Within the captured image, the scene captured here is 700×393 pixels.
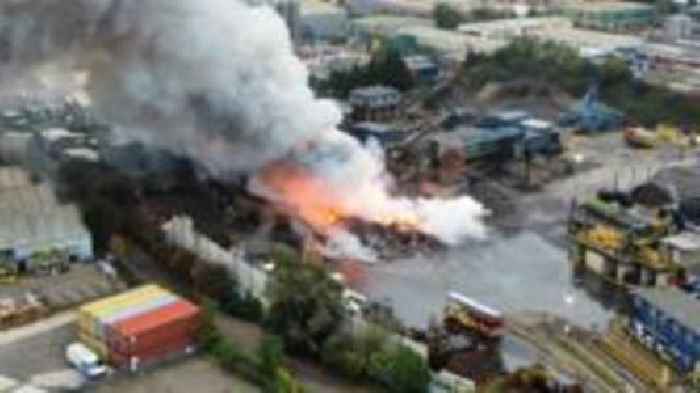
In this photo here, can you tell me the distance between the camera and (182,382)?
1605 cm

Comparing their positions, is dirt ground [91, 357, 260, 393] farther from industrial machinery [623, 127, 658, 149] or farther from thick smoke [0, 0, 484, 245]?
industrial machinery [623, 127, 658, 149]

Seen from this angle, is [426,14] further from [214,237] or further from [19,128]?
[214,237]

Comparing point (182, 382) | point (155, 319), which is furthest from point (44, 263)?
point (182, 382)

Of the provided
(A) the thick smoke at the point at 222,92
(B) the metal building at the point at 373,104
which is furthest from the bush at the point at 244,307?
(B) the metal building at the point at 373,104

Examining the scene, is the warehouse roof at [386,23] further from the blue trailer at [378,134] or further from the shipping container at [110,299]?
the shipping container at [110,299]

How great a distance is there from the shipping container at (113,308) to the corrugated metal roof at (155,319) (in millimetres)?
361

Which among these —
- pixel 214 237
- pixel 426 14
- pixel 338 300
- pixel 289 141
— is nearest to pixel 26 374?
pixel 338 300

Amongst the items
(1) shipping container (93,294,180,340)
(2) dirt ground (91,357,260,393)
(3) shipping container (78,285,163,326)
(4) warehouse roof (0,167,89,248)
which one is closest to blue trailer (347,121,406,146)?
(4) warehouse roof (0,167,89,248)

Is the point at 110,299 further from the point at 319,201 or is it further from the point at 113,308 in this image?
the point at 319,201

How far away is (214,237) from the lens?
21.2 metres

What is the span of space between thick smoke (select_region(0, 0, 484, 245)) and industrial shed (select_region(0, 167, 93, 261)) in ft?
7.38

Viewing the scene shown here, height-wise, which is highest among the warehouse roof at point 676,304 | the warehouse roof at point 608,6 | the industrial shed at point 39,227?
the warehouse roof at point 608,6

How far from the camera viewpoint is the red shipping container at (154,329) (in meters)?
16.4

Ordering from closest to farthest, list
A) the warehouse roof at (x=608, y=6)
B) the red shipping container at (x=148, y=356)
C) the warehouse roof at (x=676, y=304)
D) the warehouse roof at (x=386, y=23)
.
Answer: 1. the warehouse roof at (x=676, y=304)
2. the red shipping container at (x=148, y=356)
3. the warehouse roof at (x=386, y=23)
4. the warehouse roof at (x=608, y=6)
